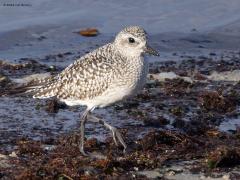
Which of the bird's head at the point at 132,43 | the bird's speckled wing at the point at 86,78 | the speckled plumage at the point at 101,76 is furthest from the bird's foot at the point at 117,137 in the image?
the bird's head at the point at 132,43

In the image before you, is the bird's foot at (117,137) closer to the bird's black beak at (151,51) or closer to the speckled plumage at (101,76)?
the speckled plumage at (101,76)

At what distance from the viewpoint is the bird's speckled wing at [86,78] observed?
767 centimetres

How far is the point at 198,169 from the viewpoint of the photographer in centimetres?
696

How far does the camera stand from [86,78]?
776 cm

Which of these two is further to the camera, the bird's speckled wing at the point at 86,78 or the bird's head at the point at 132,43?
the bird's head at the point at 132,43

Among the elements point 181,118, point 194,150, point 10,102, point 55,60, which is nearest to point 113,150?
point 194,150

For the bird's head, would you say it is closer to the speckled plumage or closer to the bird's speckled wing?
the speckled plumage

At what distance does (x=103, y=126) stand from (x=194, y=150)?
1291 mm

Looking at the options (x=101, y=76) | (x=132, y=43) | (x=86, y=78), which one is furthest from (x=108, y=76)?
(x=132, y=43)

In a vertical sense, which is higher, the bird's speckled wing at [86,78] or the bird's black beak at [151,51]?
the bird's black beak at [151,51]

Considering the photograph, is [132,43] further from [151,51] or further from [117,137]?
[117,137]

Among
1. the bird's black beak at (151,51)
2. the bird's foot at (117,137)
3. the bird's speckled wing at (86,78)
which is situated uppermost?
the bird's black beak at (151,51)

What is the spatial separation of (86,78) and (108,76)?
0.26 m

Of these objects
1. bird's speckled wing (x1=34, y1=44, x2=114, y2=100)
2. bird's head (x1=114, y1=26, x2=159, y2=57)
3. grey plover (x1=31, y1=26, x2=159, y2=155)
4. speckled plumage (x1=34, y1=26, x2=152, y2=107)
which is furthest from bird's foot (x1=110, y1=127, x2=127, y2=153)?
bird's head (x1=114, y1=26, x2=159, y2=57)
